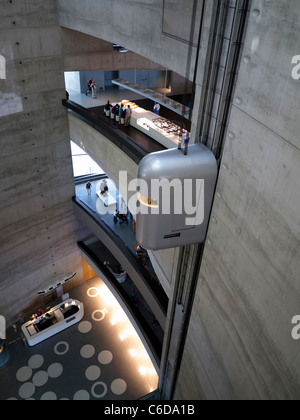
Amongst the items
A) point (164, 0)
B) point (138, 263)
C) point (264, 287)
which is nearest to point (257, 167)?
point (264, 287)

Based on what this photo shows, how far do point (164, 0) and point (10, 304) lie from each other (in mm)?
13374

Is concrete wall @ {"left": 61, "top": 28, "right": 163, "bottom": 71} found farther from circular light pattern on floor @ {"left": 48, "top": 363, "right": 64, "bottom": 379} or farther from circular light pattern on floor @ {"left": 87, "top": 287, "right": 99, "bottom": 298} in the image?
circular light pattern on floor @ {"left": 48, "top": 363, "right": 64, "bottom": 379}

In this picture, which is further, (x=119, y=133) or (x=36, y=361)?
(x=36, y=361)

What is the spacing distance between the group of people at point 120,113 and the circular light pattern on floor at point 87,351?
9725mm

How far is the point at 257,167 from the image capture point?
14.1ft

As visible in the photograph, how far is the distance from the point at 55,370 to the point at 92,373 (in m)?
1.53

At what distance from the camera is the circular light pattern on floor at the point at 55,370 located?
13.3 m

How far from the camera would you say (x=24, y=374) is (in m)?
13.4

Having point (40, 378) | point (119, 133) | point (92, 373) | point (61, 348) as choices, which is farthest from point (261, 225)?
point (61, 348)

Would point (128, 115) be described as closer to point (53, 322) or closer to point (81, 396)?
point (53, 322)

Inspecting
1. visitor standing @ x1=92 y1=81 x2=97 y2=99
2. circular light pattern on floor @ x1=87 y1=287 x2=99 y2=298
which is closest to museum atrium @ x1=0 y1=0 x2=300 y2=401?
circular light pattern on floor @ x1=87 y1=287 x2=99 y2=298

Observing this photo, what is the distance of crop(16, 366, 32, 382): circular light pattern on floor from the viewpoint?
43.4 ft

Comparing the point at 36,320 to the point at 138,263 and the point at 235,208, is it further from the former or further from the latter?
the point at 235,208

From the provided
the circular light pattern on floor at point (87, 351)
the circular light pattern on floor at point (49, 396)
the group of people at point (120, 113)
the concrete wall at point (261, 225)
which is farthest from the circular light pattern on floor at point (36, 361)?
the group of people at point (120, 113)
